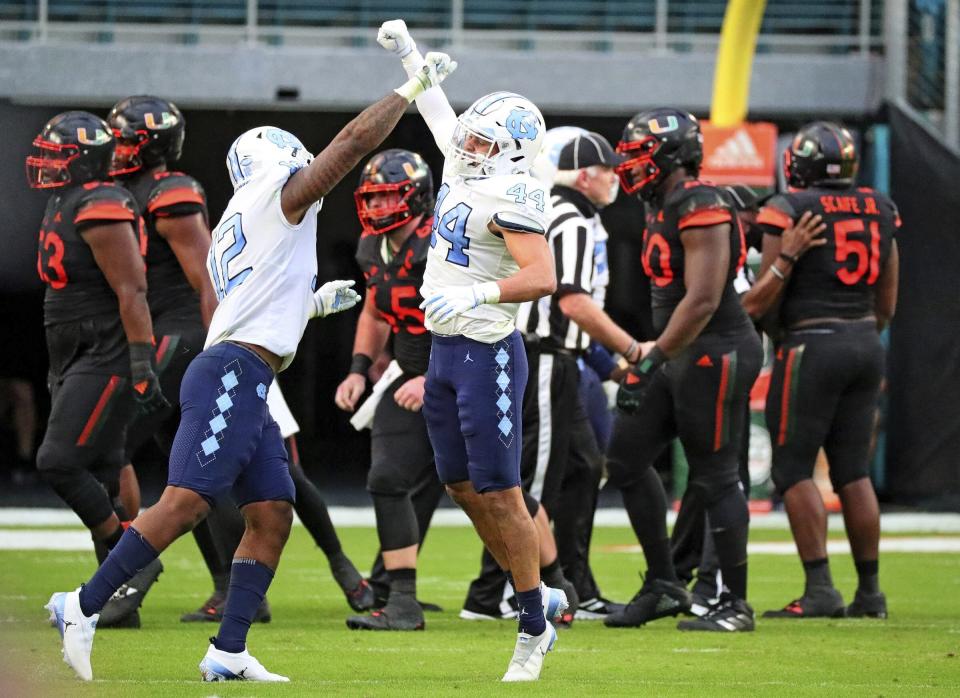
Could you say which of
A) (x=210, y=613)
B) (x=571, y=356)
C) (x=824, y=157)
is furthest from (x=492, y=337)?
(x=824, y=157)

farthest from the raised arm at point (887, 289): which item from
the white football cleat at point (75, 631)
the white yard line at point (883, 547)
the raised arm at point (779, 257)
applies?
the white football cleat at point (75, 631)

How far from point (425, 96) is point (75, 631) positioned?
2070 millimetres

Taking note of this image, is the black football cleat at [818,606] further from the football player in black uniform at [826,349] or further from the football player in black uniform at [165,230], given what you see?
the football player in black uniform at [165,230]

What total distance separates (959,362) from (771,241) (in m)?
6.44

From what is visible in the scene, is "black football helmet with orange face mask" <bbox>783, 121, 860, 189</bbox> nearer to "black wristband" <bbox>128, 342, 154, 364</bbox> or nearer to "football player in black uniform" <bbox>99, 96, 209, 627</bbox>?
"football player in black uniform" <bbox>99, 96, 209, 627</bbox>

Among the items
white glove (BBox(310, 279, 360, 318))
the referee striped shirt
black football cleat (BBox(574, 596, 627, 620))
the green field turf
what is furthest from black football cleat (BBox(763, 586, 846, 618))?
white glove (BBox(310, 279, 360, 318))

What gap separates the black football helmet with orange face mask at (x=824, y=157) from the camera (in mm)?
6938

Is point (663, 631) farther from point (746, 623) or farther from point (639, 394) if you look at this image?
point (639, 394)

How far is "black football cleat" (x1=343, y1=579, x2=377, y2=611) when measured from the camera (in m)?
6.64

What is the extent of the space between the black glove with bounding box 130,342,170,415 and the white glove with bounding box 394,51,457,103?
152cm

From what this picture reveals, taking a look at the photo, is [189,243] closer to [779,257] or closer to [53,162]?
[53,162]

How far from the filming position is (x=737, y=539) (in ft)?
20.5

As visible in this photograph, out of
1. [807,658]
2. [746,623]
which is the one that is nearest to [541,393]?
[746,623]

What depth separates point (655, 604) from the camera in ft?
20.8
